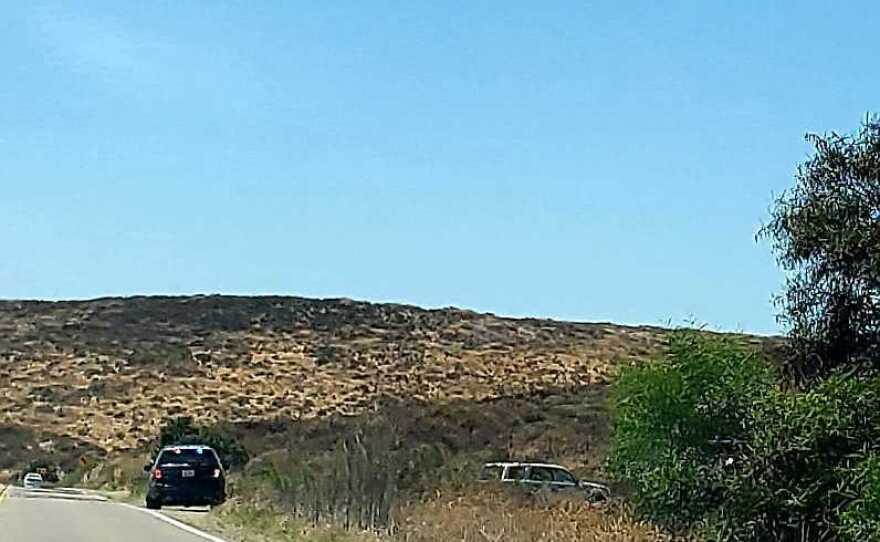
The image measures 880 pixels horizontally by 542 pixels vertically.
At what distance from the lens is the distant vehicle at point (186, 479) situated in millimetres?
38750

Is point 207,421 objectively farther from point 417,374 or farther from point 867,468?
point 867,468

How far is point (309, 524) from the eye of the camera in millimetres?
27172

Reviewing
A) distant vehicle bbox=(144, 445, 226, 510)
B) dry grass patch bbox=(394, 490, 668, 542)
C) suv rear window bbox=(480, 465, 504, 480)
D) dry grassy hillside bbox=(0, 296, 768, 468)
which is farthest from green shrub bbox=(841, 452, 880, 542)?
dry grassy hillside bbox=(0, 296, 768, 468)

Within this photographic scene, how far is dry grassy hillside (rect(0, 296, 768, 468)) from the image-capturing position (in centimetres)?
7194

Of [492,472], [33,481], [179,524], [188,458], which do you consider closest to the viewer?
[179,524]

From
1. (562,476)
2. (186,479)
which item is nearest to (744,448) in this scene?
(562,476)

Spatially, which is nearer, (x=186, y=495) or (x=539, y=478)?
(x=539, y=478)

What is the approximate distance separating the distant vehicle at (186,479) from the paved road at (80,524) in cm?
104

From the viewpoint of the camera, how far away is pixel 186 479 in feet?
128

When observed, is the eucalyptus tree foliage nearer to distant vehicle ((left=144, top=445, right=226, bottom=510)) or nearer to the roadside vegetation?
the roadside vegetation

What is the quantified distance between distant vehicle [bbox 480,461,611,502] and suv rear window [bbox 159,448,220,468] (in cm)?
628

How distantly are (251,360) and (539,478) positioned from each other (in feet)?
155

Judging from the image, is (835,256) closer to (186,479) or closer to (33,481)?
(186,479)

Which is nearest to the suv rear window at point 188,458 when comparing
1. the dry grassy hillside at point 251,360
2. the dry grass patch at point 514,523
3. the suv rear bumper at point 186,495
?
the suv rear bumper at point 186,495
